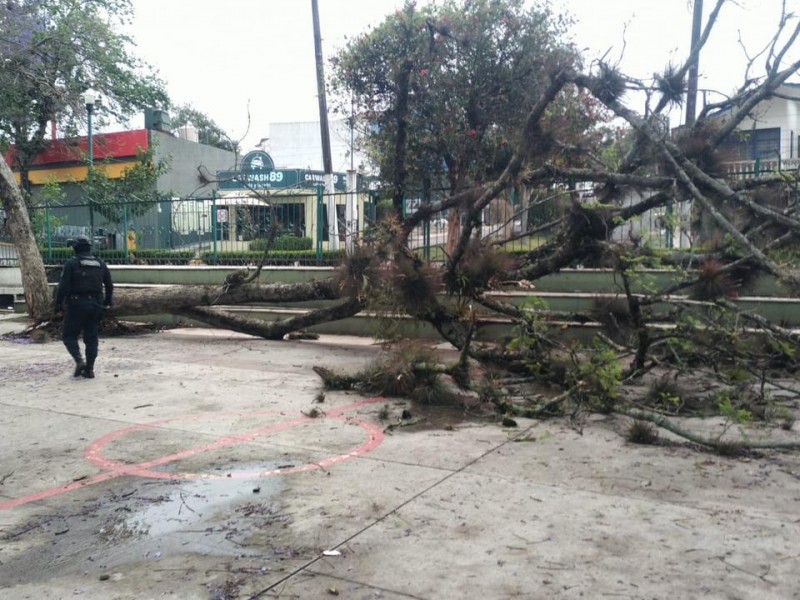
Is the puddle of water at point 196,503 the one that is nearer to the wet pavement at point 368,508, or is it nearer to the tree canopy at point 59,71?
the wet pavement at point 368,508

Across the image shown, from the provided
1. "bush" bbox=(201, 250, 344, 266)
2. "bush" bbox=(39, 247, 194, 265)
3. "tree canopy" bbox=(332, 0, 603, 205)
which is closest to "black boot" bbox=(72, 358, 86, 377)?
"bush" bbox=(201, 250, 344, 266)

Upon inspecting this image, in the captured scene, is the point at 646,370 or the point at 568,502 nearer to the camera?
the point at 568,502

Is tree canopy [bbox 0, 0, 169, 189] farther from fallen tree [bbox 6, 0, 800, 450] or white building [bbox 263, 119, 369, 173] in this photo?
white building [bbox 263, 119, 369, 173]

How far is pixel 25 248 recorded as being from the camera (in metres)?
13.6

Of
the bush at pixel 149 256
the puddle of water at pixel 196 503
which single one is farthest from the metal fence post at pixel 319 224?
the puddle of water at pixel 196 503

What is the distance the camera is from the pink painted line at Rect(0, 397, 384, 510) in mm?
4855

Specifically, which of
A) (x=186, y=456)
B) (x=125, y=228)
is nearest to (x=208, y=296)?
(x=125, y=228)

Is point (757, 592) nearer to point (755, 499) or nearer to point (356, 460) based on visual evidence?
point (755, 499)

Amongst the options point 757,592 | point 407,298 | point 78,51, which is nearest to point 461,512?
point 757,592

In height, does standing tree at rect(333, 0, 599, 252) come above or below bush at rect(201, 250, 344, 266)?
above

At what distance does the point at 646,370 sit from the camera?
23.0 feet

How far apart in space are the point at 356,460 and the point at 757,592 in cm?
280

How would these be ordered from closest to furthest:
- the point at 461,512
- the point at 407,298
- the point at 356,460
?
1. the point at 461,512
2. the point at 356,460
3. the point at 407,298

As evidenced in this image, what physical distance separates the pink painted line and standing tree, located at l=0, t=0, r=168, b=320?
7.03 metres
